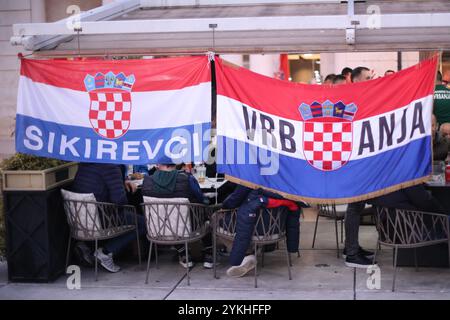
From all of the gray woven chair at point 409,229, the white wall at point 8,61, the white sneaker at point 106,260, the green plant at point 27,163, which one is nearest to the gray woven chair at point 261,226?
the gray woven chair at point 409,229

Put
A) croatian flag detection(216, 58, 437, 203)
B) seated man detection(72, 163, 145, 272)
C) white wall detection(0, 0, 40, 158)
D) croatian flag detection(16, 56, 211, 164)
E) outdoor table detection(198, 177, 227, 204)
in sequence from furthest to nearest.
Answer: white wall detection(0, 0, 40, 158), outdoor table detection(198, 177, 227, 204), seated man detection(72, 163, 145, 272), croatian flag detection(16, 56, 211, 164), croatian flag detection(216, 58, 437, 203)

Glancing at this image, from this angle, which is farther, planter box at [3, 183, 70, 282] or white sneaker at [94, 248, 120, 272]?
white sneaker at [94, 248, 120, 272]

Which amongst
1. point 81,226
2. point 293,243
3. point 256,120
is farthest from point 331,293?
point 81,226

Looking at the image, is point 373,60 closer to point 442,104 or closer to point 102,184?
point 442,104

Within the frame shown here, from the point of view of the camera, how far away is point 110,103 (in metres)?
6.61

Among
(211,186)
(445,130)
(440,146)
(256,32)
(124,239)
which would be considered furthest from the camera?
(445,130)

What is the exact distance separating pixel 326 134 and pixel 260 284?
1.68 meters

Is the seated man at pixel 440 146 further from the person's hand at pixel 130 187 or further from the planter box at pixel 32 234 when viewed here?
the planter box at pixel 32 234

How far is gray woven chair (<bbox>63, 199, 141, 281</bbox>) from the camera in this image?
22.4 feet

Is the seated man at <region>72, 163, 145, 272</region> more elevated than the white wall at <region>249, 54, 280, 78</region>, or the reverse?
the white wall at <region>249, 54, 280, 78</region>

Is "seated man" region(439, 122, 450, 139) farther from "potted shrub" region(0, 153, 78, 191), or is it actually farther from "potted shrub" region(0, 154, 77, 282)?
"potted shrub" region(0, 154, 77, 282)

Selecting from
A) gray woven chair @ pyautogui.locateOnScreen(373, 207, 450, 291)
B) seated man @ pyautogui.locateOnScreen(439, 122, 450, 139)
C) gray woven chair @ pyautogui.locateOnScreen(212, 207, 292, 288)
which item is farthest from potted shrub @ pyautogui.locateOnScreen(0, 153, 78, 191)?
seated man @ pyautogui.locateOnScreen(439, 122, 450, 139)

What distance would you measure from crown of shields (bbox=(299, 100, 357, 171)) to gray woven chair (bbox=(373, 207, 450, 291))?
741 mm

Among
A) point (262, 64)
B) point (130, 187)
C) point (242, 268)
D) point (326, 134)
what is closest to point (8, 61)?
point (262, 64)
